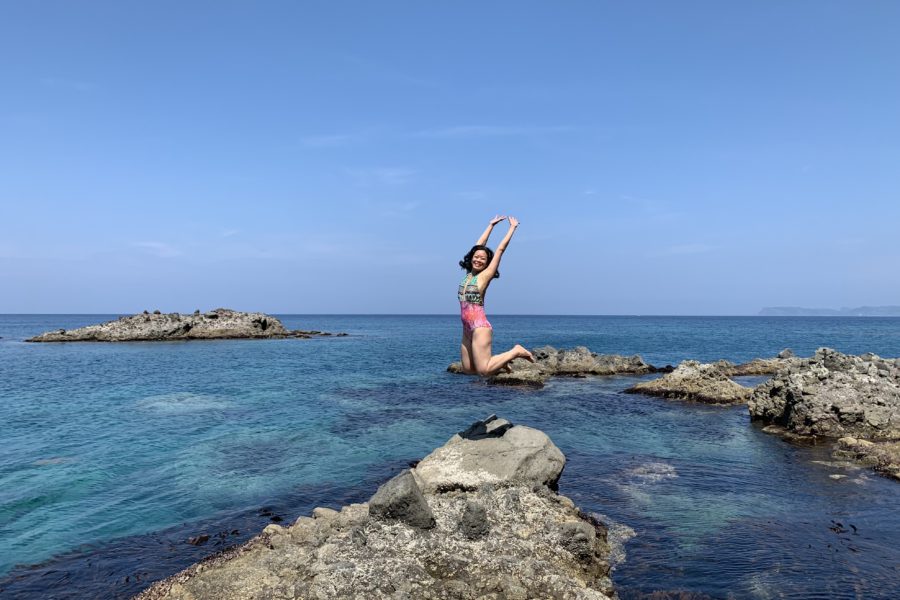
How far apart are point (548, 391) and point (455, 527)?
24.4 m

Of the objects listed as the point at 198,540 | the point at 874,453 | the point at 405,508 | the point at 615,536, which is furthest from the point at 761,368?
the point at 198,540

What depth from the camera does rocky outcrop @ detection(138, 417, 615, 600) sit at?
816 centimetres

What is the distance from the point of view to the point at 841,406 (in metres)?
20.2

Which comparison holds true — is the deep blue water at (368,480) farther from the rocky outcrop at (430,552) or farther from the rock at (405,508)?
the rock at (405,508)

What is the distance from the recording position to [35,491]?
1479 cm

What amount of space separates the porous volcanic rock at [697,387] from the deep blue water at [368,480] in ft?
5.14

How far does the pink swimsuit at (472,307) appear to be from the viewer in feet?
34.6

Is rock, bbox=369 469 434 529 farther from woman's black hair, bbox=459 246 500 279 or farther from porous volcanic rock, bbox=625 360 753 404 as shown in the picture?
porous volcanic rock, bbox=625 360 753 404

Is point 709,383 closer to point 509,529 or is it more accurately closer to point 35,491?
point 509,529

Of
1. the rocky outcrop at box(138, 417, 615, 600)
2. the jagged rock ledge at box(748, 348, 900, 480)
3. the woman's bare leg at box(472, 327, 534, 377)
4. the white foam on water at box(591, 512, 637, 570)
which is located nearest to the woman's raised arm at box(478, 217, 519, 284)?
the woman's bare leg at box(472, 327, 534, 377)

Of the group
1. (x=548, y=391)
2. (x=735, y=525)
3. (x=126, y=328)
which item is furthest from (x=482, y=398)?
(x=126, y=328)

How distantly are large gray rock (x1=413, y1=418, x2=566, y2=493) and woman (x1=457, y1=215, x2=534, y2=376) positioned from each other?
9.44ft

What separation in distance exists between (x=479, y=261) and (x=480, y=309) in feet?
3.12

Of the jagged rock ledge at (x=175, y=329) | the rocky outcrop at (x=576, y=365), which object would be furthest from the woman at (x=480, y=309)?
the jagged rock ledge at (x=175, y=329)
